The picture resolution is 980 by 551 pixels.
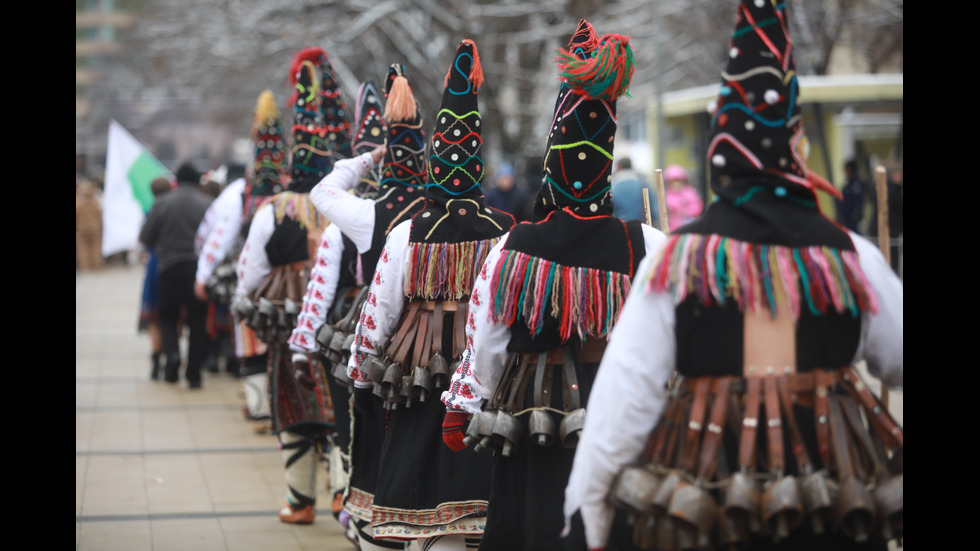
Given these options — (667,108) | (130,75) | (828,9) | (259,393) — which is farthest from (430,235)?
(130,75)

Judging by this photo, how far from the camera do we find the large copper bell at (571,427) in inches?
150

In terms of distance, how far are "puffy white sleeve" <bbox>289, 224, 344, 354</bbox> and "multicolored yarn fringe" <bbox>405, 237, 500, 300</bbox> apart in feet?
4.27

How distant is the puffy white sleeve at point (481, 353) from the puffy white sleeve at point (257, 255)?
3.31 metres

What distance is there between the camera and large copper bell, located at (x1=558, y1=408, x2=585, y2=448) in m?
3.81

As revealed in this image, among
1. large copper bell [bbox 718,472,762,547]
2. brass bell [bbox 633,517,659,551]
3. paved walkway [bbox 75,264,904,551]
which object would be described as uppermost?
large copper bell [bbox 718,472,762,547]

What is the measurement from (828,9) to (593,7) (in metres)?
4.40

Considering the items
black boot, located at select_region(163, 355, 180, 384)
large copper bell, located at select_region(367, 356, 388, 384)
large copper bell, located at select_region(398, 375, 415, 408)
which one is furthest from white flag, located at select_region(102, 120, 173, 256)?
large copper bell, located at select_region(398, 375, 415, 408)

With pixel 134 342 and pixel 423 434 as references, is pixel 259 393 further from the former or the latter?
pixel 134 342

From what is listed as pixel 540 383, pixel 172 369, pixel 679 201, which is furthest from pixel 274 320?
pixel 679 201

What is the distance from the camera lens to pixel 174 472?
8203 mm

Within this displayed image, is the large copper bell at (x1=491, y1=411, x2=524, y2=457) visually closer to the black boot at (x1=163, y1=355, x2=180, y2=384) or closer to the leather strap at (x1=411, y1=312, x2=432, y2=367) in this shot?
the leather strap at (x1=411, y1=312, x2=432, y2=367)

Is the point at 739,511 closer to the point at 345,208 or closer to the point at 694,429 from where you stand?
the point at 694,429

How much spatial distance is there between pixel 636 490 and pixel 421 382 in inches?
79.1

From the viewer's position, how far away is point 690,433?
2904 mm
